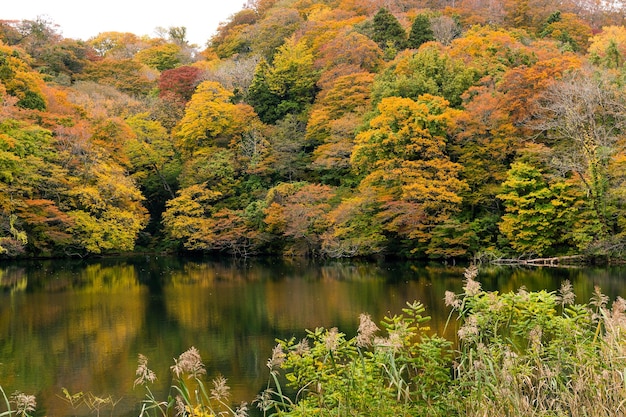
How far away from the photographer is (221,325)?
1287 centimetres

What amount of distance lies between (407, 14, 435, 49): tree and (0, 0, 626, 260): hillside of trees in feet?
0.30

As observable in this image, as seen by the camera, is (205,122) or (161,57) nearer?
(205,122)

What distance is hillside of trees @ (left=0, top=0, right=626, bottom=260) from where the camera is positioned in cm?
2247

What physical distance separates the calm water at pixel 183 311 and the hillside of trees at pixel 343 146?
277 cm

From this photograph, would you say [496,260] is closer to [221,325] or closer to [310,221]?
[310,221]

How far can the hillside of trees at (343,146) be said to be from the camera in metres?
22.5

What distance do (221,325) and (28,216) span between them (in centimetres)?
1662

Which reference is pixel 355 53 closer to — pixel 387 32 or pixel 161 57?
pixel 387 32

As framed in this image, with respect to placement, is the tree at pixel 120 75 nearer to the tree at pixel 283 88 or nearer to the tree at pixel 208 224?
the tree at pixel 283 88

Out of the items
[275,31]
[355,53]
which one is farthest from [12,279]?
[275,31]

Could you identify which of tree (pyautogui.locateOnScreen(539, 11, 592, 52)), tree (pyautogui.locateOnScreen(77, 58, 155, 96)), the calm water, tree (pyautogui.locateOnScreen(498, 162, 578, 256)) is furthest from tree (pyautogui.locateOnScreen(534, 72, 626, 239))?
tree (pyautogui.locateOnScreen(77, 58, 155, 96))

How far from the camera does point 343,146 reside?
93.0 ft

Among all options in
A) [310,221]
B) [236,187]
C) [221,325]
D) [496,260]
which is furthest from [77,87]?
[221,325]

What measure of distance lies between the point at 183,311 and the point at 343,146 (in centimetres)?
1525
